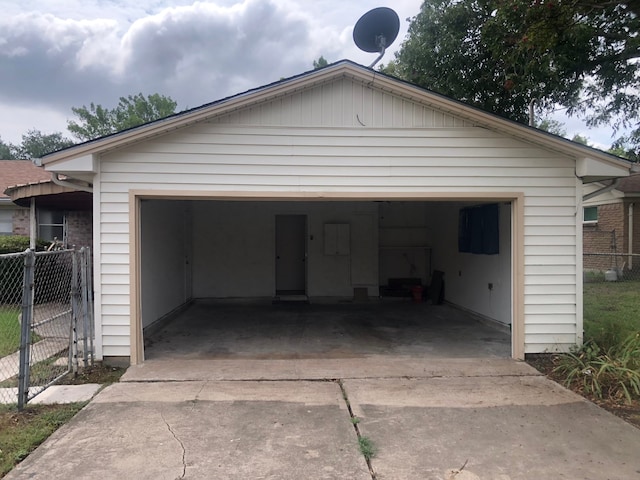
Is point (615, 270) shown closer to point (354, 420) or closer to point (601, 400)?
point (601, 400)

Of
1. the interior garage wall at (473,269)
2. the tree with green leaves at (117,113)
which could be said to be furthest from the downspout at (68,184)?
the tree with green leaves at (117,113)

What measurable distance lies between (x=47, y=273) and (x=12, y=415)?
7288 millimetres

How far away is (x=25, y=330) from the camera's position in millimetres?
3910

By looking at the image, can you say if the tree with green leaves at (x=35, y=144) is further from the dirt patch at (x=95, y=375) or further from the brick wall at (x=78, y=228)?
the dirt patch at (x=95, y=375)

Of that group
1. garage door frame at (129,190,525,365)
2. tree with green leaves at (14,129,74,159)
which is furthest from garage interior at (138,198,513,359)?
tree with green leaves at (14,129,74,159)

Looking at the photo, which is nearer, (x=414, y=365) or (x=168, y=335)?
(x=414, y=365)

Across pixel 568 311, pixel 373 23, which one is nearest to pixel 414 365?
pixel 568 311

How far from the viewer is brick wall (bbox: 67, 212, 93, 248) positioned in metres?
11.0

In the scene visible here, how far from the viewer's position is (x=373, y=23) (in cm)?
693

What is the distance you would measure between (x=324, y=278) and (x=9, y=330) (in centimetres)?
650

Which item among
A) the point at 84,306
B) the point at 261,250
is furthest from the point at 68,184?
the point at 261,250

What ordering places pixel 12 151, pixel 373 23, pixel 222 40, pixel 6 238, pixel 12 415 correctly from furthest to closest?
pixel 12 151 → pixel 222 40 → pixel 6 238 → pixel 373 23 → pixel 12 415

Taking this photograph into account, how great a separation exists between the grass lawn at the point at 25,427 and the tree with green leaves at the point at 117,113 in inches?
1289

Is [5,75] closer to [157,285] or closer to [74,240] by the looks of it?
[74,240]
